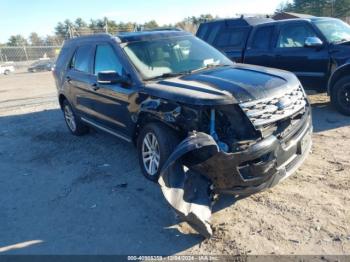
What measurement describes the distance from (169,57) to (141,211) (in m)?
2.22

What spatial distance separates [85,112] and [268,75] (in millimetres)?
3466

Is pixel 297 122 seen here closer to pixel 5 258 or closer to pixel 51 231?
pixel 51 231

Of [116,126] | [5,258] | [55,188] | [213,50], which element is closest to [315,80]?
[213,50]

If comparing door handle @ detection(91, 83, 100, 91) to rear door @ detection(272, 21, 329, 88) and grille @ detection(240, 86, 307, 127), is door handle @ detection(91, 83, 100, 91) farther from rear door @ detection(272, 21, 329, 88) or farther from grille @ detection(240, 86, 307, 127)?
rear door @ detection(272, 21, 329, 88)

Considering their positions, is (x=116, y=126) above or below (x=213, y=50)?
below

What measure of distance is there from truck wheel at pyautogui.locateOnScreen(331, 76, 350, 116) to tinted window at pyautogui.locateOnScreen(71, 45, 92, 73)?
184 inches

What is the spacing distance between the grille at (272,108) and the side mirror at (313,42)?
11.4 ft

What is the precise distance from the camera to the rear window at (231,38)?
8.95m

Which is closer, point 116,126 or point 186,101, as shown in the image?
point 186,101

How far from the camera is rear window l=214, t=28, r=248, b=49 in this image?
29.4ft

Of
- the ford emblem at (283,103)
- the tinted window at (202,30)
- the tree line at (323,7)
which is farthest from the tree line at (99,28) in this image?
the tree line at (323,7)

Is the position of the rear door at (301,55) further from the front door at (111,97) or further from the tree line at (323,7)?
the tree line at (323,7)

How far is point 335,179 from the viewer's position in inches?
173

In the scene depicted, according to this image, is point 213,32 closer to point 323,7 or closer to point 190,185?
point 190,185
